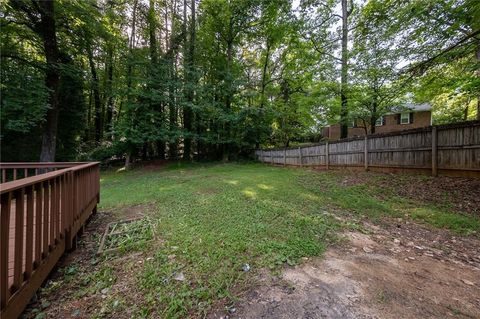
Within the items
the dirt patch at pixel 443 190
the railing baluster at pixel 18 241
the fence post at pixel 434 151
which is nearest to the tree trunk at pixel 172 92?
the dirt patch at pixel 443 190

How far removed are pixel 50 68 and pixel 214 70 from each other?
10138 millimetres

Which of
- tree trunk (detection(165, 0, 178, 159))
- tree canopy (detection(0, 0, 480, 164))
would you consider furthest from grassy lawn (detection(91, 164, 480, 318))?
tree trunk (detection(165, 0, 178, 159))

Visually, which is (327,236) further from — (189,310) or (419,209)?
(419,209)

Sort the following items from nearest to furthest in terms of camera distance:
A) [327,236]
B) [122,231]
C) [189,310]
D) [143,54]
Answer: [189,310]
[327,236]
[122,231]
[143,54]

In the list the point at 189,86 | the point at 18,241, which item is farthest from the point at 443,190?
the point at 189,86

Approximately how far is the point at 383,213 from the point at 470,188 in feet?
8.25

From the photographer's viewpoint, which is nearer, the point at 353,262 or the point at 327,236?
the point at 353,262

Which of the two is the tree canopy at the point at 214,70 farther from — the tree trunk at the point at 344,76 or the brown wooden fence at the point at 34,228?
the brown wooden fence at the point at 34,228

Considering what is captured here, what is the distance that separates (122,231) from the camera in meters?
3.64

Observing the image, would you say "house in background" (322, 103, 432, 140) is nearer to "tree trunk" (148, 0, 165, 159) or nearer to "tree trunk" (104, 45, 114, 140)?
"tree trunk" (148, 0, 165, 159)

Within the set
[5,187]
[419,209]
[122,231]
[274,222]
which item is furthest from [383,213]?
[5,187]

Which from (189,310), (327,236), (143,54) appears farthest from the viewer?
(143,54)

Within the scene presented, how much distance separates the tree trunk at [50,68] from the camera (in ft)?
26.9

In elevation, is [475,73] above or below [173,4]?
below
